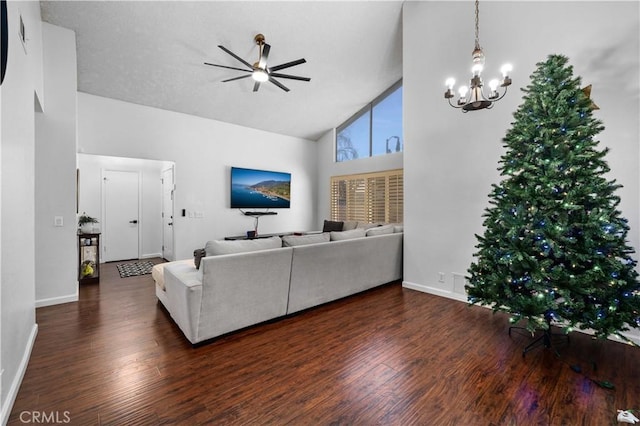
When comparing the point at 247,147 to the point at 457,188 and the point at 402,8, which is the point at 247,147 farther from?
the point at 457,188

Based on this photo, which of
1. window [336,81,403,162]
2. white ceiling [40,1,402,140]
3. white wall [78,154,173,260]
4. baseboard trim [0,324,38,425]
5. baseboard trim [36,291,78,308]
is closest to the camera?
baseboard trim [0,324,38,425]

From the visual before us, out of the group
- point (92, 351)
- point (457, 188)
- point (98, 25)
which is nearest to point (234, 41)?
point (98, 25)

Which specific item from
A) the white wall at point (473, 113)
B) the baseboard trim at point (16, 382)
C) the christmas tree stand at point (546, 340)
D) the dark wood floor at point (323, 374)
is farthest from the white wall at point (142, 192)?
the christmas tree stand at point (546, 340)

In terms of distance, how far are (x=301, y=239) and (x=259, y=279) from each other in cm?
69

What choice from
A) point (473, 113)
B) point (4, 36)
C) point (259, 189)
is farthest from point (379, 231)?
point (4, 36)

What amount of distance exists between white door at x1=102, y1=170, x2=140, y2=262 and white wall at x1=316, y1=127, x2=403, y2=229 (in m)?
4.50

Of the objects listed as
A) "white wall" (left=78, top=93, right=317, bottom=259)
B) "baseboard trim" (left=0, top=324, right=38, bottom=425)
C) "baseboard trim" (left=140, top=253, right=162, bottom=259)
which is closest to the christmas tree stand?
"baseboard trim" (left=0, top=324, right=38, bottom=425)

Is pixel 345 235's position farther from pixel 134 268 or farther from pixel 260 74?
pixel 134 268

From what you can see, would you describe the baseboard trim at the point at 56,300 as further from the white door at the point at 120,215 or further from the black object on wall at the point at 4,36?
the black object on wall at the point at 4,36

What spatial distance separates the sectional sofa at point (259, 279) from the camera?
7.75 ft

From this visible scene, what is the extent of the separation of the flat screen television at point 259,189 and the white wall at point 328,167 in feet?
3.41

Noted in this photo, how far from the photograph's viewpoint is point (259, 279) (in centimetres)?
269

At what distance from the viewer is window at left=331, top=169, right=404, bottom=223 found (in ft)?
19.2

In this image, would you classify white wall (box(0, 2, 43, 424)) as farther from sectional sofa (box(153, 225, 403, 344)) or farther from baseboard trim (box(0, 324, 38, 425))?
sectional sofa (box(153, 225, 403, 344))
